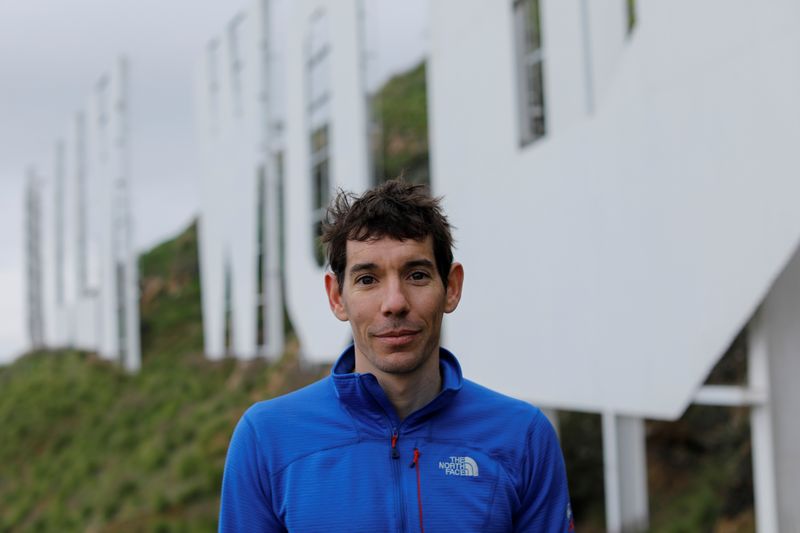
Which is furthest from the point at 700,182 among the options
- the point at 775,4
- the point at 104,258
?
the point at 104,258

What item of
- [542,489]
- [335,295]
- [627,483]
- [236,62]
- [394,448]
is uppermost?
[236,62]

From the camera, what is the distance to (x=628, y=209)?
275 inches

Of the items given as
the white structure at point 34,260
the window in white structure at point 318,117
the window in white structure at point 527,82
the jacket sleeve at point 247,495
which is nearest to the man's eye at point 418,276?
the jacket sleeve at point 247,495

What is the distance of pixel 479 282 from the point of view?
9477 millimetres

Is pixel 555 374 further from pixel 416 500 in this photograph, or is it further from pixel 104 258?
pixel 104 258

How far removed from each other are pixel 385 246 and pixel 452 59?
819 cm

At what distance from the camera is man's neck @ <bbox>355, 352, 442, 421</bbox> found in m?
2.25

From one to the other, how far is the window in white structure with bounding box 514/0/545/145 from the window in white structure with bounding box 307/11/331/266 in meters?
4.95

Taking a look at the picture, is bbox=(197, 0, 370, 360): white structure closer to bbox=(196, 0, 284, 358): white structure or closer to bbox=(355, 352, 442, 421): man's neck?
bbox=(196, 0, 284, 358): white structure

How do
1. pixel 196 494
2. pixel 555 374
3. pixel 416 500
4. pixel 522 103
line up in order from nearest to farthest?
pixel 416 500 < pixel 555 374 < pixel 522 103 < pixel 196 494

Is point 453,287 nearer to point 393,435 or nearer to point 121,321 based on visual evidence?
point 393,435

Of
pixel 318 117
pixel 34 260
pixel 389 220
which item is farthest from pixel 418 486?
pixel 34 260

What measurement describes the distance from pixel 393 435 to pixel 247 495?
37 cm

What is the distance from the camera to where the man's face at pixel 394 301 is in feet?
7.18
